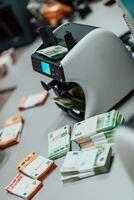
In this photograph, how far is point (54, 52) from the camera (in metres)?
1.14

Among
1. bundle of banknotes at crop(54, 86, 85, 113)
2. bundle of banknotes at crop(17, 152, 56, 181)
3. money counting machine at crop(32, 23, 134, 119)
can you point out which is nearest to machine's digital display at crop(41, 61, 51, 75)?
money counting machine at crop(32, 23, 134, 119)

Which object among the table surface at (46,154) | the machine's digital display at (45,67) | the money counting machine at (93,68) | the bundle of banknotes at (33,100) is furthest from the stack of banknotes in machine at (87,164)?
the bundle of banknotes at (33,100)

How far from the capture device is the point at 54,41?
4.01 ft

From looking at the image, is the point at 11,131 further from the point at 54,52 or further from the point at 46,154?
the point at 54,52

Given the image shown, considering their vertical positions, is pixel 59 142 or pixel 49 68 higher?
pixel 49 68

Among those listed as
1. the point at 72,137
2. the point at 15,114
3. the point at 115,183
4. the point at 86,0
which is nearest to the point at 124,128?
the point at 115,183

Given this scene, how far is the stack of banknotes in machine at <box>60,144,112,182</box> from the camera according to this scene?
93 cm

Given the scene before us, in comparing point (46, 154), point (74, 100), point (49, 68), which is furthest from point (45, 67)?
A: point (46, 154)

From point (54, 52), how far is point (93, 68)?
0.45 ft

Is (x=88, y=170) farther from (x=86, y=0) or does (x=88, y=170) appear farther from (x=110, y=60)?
(x=86, y=0)

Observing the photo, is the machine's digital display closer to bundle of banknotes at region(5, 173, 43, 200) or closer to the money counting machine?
the money counting machine

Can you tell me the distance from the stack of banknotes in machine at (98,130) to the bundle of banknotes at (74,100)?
12 cm

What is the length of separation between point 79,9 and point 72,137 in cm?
121

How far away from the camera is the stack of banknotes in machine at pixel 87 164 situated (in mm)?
934
